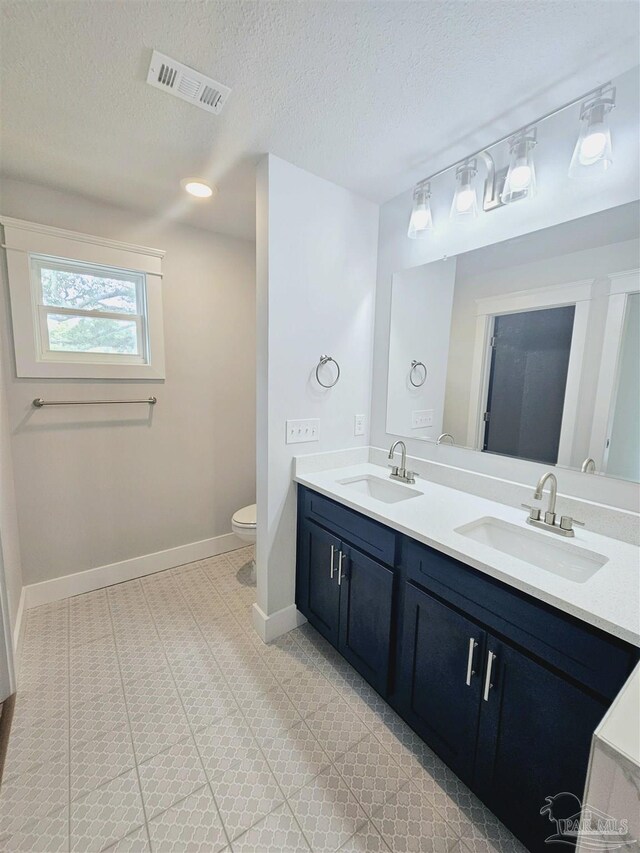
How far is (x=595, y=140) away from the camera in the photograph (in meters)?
1.21

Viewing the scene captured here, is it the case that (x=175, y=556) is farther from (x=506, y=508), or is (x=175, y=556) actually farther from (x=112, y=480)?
(x=506, y=508)

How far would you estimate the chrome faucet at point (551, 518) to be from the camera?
1.31 meters

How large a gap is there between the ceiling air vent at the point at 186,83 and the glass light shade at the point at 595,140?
4.10 ft

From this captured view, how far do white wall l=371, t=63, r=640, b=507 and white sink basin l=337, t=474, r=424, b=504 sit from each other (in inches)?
9.4

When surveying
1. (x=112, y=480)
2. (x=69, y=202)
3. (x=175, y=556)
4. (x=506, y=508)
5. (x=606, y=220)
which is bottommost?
(x=175, y=556)

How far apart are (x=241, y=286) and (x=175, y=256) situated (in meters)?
0.49

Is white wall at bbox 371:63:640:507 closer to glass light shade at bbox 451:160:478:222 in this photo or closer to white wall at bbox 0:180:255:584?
glass light shade at bbox 451:160:478:222

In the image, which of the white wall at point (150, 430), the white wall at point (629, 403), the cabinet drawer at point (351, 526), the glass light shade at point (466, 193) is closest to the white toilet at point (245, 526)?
the white wall at point (150, 430)

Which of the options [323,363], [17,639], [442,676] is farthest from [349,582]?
[17,639]

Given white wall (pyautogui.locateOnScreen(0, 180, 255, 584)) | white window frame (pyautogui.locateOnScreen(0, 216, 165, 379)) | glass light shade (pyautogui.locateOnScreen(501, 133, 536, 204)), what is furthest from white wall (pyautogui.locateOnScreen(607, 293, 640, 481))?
white window frame (pyautogui.locateOnScreen(0, 216, 165, 379))

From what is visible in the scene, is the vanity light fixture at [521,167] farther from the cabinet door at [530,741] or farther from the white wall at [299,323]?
the cabinet door at [530,741]

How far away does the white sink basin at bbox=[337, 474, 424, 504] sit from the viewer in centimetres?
187

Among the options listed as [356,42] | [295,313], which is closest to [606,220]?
[356,42]

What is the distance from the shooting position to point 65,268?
2158 millimetres
